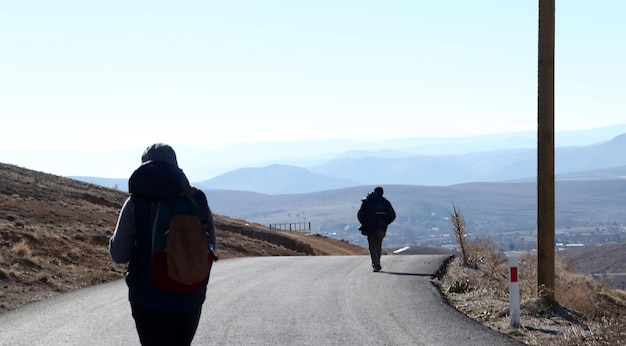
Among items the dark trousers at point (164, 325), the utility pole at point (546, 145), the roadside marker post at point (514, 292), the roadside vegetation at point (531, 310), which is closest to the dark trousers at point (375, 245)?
the roadside vegetation at point (531, 310)

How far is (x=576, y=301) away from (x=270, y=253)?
21.9 m

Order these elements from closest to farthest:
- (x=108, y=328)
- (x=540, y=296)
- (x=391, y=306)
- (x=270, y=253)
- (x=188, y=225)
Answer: (x=188, y=225) → (x=108, y=328) → (x=540, y=296) → (x=391, y=306) → (x=270, y=253)

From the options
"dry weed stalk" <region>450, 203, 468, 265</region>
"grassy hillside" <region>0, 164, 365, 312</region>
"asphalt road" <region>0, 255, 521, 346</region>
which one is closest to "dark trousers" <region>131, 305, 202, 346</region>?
"asphalt road" <region>0, 255, 521, 346</region>

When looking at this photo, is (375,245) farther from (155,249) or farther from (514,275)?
(155,249)

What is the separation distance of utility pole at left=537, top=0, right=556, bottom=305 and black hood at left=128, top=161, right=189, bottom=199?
7.19m

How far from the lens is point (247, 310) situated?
1338 cm

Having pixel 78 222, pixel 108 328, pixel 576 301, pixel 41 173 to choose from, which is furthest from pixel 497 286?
pixel 41 173

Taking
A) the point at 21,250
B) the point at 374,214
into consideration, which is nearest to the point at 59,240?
the point at 21,250

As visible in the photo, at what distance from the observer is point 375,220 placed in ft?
67.1

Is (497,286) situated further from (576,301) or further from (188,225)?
(188,225)

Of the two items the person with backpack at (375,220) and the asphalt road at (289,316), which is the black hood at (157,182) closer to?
the asphalt road at (289,316)

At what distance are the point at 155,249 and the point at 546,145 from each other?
7497 millimetres

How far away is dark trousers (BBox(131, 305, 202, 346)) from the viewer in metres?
6.52

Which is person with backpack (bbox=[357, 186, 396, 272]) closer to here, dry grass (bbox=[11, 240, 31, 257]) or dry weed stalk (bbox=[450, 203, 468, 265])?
dry weed stalk (bbox=[450, 203, 468, 265])
